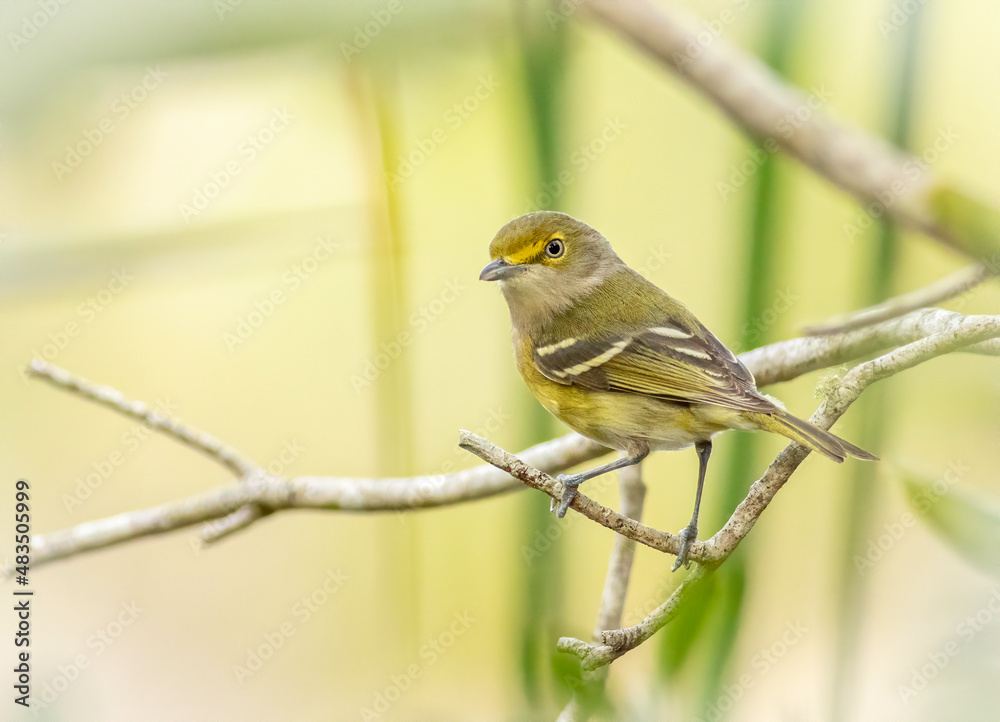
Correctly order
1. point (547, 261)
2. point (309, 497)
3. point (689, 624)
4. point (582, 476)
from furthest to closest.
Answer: point (309, 497)
point (547, 261)
point (582, 476)
point (689, 624)

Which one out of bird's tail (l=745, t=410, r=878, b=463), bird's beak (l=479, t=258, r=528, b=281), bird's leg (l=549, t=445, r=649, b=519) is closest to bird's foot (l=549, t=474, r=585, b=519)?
bird's leg (l=549, t=445, r=649, b=519)

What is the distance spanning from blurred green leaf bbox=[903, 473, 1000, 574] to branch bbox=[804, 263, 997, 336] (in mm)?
158

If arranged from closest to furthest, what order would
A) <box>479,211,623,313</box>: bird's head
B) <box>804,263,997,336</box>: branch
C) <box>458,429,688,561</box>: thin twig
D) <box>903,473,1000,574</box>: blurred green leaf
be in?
<box>458,429,688,561</box>: thin twig, <box>903,473,1000,574</box>: blurred green leaf, <box>804,263,997,336</box>: branch, <box>479,211,623,313</box>: bird's head

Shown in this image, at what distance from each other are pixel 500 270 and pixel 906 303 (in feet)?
1.31

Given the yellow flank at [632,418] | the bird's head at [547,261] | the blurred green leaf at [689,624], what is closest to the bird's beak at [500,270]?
the bird's head at [547,261]

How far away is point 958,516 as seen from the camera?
24.5 inches

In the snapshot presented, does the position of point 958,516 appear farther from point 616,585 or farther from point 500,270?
point 500,270

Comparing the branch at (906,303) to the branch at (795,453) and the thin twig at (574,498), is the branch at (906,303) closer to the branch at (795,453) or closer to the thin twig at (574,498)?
the branch at (795,453)

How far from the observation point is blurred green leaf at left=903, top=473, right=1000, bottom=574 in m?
0.59

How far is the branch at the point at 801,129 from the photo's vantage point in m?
0.78

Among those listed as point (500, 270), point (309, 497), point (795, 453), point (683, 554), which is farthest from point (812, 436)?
point (309, 497)

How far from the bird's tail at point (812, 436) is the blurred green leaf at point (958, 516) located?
0.08m

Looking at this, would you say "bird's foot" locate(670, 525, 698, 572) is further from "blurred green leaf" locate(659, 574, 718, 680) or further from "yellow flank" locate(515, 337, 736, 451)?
"yellow flank" locate(515, 337, 736, 451)

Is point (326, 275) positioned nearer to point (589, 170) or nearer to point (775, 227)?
point (589, 170)
